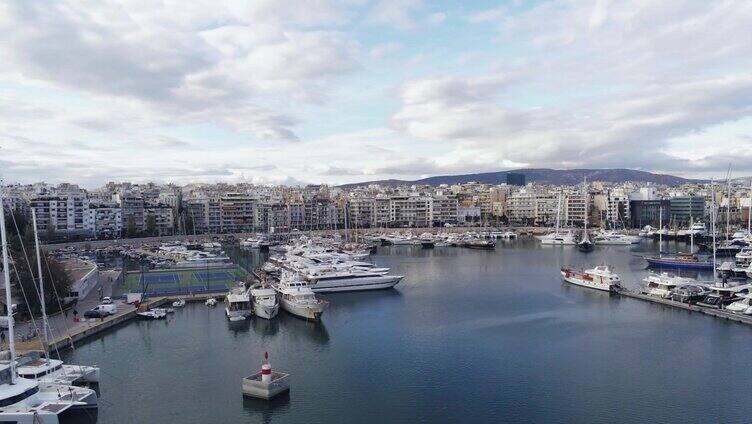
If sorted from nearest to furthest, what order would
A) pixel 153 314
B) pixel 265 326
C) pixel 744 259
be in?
1. pixel 265 326
2. pixel 153 314
3. pixel 744 259

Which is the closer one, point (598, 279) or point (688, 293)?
point (688, 293)

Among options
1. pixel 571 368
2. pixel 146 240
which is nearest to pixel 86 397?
pixel 571 368

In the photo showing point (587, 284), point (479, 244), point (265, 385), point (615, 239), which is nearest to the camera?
point (265, 385)

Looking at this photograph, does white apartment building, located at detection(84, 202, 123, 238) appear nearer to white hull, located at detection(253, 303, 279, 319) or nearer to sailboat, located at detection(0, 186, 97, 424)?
white hull, located at detection(253, 303, 279, 319)

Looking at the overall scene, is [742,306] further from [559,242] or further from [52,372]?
[559,242]

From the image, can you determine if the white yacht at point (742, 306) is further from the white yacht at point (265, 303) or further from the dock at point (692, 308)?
the white yacht at point (265, 303)

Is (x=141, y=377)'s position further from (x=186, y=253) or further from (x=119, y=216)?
(x=119, y=216)

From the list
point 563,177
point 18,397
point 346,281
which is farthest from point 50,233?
point 563,177
